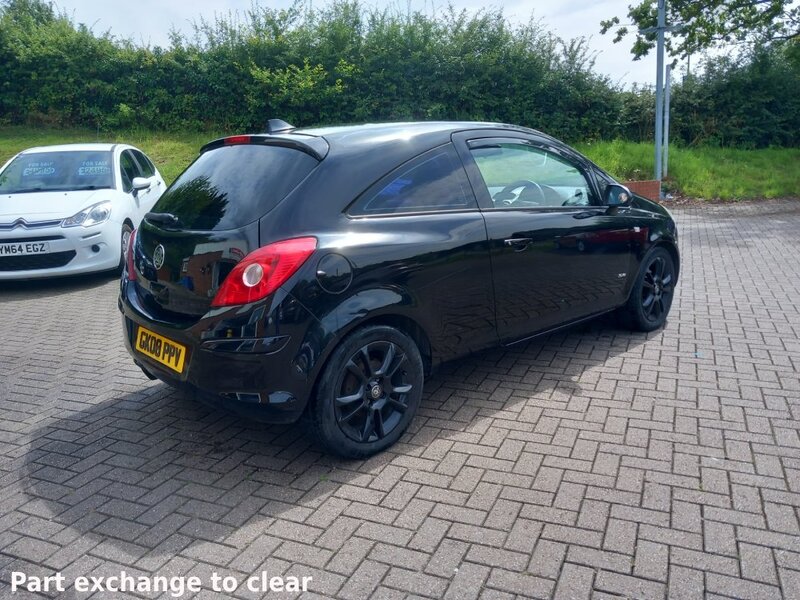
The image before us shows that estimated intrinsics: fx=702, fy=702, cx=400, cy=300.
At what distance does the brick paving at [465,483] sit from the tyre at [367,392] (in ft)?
0.44

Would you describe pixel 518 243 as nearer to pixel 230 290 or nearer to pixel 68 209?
pixel 230 290

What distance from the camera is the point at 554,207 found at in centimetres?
465

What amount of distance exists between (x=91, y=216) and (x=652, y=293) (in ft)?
19.4

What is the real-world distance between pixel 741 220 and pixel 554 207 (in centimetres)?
1007

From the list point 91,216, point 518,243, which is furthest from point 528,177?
point 91,216

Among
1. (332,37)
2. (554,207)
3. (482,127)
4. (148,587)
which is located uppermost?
(332,37)

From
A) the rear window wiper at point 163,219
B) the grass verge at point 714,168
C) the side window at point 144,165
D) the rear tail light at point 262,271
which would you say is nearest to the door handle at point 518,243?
the rear tail light at point 262,271

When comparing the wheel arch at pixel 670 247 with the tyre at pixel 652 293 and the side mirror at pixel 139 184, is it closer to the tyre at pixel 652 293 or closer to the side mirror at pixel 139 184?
the tyre at pixel 652 293

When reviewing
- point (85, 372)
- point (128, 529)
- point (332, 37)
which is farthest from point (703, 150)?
point (128, 529)

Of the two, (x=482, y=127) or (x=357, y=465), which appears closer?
(x=357, y=465)

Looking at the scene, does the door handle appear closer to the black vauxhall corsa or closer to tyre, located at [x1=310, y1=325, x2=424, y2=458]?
the black vauxhall corsa

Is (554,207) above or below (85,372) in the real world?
above

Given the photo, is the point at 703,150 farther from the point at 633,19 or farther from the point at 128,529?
the point at 128,529

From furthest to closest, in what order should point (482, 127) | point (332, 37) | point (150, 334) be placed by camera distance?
point (332, 37), point (482, 127), point (150, 334)
